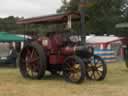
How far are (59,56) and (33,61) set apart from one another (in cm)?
94

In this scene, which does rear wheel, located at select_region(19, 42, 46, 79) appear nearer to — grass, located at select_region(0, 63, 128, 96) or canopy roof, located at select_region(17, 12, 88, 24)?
grass, located at select_region(0, 63, 128, 96)

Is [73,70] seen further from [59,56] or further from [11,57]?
[11,57]

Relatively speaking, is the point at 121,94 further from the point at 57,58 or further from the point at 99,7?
the point at 99,7

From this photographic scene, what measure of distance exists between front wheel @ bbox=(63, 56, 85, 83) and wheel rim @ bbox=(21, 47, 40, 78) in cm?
110

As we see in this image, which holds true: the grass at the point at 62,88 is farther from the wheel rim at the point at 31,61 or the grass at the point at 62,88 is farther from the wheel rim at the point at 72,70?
the wheel rim at the point at 31,61

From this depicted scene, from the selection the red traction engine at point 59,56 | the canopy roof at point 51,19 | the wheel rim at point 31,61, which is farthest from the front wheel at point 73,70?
the canopy roof at point 51,19

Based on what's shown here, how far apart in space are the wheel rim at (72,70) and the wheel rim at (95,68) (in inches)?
26.5

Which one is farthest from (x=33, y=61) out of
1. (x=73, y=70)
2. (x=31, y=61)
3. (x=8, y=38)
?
(x=8, y=38)

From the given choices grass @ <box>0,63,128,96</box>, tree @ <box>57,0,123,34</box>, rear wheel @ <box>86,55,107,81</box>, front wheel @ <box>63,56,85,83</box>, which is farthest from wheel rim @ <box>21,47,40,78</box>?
tree @ <box>57,0,123,34</box>

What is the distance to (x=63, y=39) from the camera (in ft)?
38.2

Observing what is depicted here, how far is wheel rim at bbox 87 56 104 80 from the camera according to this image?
1141cm

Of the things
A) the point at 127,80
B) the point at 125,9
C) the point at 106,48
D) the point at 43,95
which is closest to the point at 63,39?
the point at 127,80

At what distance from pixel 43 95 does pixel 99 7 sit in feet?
120

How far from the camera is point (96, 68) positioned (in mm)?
11586
